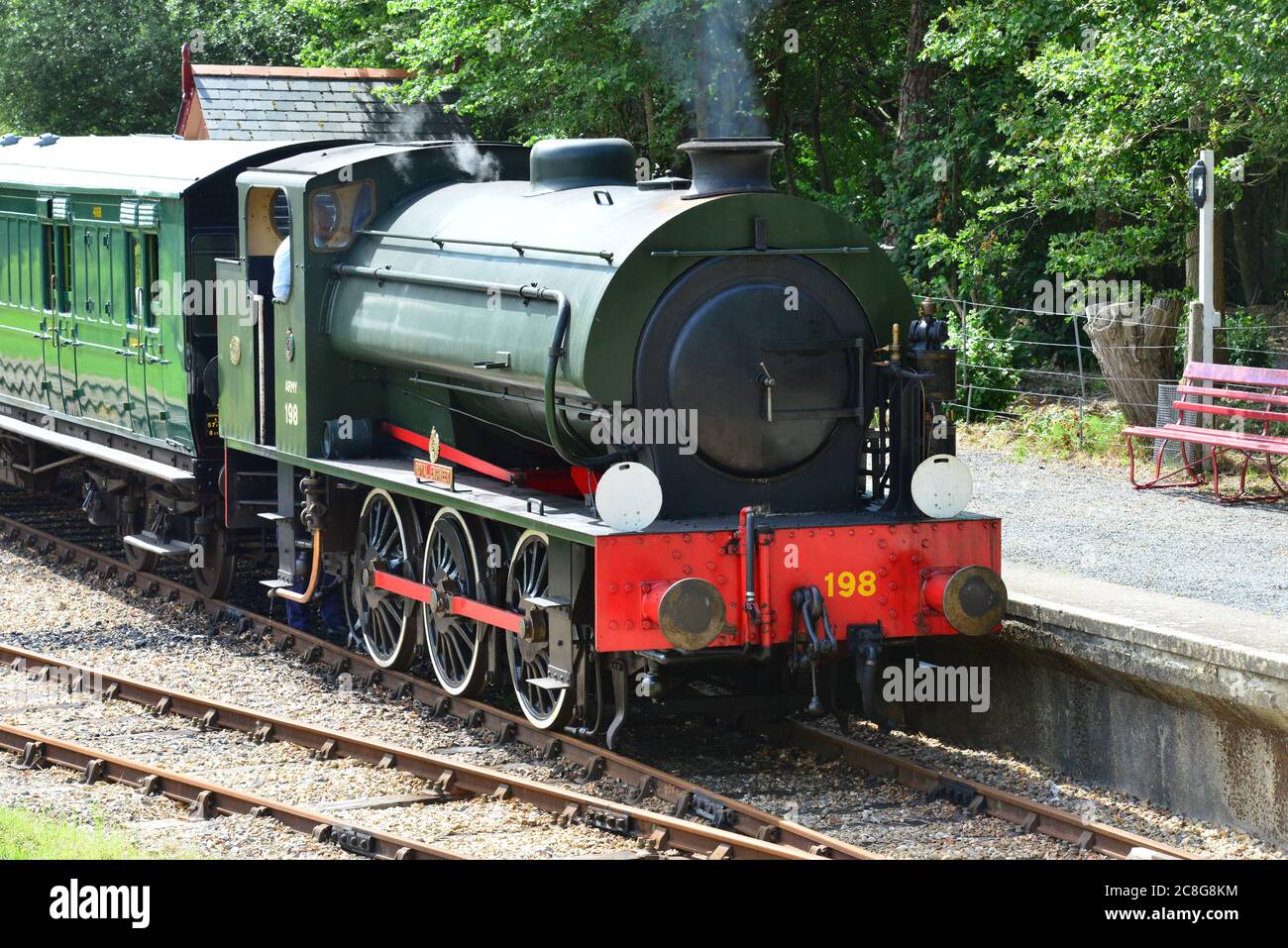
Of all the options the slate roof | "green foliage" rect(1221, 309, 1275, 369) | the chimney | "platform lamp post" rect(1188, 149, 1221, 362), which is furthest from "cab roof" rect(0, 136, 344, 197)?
the slate roof

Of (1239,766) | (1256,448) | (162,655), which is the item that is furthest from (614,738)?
(1256,448)

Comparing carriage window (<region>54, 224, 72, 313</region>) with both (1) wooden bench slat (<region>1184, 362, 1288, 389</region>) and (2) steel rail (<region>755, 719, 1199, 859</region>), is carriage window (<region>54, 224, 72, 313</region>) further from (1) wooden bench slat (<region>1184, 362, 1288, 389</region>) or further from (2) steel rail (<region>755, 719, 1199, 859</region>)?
(1) wooden bench slat (<region>1184, 362, 1288, 389</region>)

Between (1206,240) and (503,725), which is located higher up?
A: (1206,240)

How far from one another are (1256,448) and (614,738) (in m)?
7.31

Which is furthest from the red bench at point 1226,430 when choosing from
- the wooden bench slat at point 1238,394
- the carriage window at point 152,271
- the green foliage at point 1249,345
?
the carriage window at point 152,271

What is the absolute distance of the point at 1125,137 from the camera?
617 inches

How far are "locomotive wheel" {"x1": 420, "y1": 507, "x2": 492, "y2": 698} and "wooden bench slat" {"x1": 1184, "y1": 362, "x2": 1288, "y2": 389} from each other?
7.56 metres

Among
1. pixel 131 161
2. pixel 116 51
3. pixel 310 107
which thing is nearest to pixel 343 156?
pixel 131 161

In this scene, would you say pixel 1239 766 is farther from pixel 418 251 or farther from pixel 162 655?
pixel 162 655

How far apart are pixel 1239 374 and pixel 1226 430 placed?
888 mm

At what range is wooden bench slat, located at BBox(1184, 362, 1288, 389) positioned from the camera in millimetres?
13610

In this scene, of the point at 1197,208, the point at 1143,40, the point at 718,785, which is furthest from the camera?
the point at 1197,208

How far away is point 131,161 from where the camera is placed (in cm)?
1270

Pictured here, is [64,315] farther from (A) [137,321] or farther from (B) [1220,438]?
(B) [1220,438]
